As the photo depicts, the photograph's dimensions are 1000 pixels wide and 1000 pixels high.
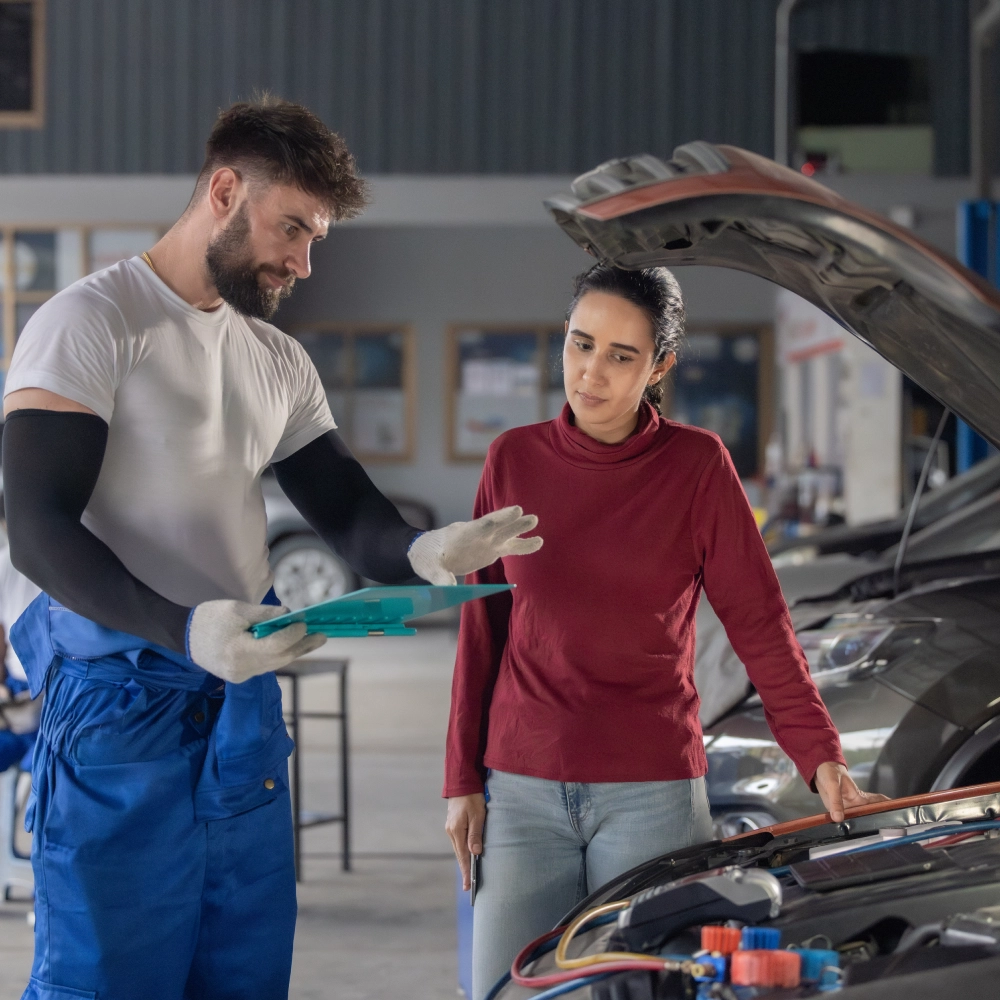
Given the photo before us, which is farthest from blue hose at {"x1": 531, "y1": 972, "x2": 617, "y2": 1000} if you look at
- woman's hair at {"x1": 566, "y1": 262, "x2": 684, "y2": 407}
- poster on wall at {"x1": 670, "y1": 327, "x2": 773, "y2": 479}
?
poster on wall at {"x1": 670, "y1": 327, "x2": 773, "y2": 479}

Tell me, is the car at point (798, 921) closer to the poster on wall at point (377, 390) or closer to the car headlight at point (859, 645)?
the car headlight at point (859, 645)

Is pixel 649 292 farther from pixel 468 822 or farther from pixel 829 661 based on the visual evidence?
pixel 829 661

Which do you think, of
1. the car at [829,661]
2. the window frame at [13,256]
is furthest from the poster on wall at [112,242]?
the car at [829,661]

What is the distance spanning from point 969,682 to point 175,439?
1.66m

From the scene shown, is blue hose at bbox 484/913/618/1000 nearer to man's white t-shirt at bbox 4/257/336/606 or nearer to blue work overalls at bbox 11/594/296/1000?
blue work overalls at bbox 11/594/296/1000

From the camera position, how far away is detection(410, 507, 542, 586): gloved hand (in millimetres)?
1719

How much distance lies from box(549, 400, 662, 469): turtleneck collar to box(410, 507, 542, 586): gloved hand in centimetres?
13

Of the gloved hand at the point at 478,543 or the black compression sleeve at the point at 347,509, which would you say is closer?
the gloved hand at the point at 478,543

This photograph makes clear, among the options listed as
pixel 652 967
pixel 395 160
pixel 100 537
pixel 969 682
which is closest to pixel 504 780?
pixel 652 967

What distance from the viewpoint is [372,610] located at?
1.50 metres

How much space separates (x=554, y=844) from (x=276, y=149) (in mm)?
1108

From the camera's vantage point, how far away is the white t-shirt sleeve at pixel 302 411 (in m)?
2.04

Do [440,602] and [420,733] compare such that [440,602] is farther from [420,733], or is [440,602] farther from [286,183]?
[420,733]

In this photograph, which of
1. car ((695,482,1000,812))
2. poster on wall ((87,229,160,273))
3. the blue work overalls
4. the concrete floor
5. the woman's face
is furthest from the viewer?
poster on wall ((87,229,160,273))
